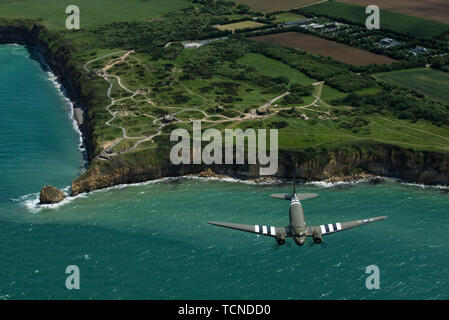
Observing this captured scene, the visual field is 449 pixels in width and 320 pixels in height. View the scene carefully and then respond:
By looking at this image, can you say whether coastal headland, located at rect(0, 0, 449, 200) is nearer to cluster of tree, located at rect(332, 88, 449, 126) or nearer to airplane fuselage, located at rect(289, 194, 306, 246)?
cluster of tree, located at rect(332, 88, 449, 126)

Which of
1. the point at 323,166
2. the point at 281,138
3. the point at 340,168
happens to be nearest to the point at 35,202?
the point at 281,138

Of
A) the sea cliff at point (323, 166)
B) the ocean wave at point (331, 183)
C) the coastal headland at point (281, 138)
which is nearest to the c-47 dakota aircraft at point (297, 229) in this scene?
the ocean wave at point (331, 183)

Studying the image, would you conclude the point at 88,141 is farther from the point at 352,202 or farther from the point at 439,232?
the point at 439,232

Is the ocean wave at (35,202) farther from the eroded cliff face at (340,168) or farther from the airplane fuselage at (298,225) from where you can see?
the airplane fuselage at (298,225)

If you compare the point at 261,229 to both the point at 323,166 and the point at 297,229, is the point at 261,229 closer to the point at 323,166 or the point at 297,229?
the point at 297,229

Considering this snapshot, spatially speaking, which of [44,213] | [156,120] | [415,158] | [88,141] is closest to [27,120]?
[88,141]

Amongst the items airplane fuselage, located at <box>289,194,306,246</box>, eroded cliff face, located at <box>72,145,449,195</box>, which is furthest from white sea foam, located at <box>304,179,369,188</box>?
airplane fuselage, located at <box>289,194,306,246</box>
